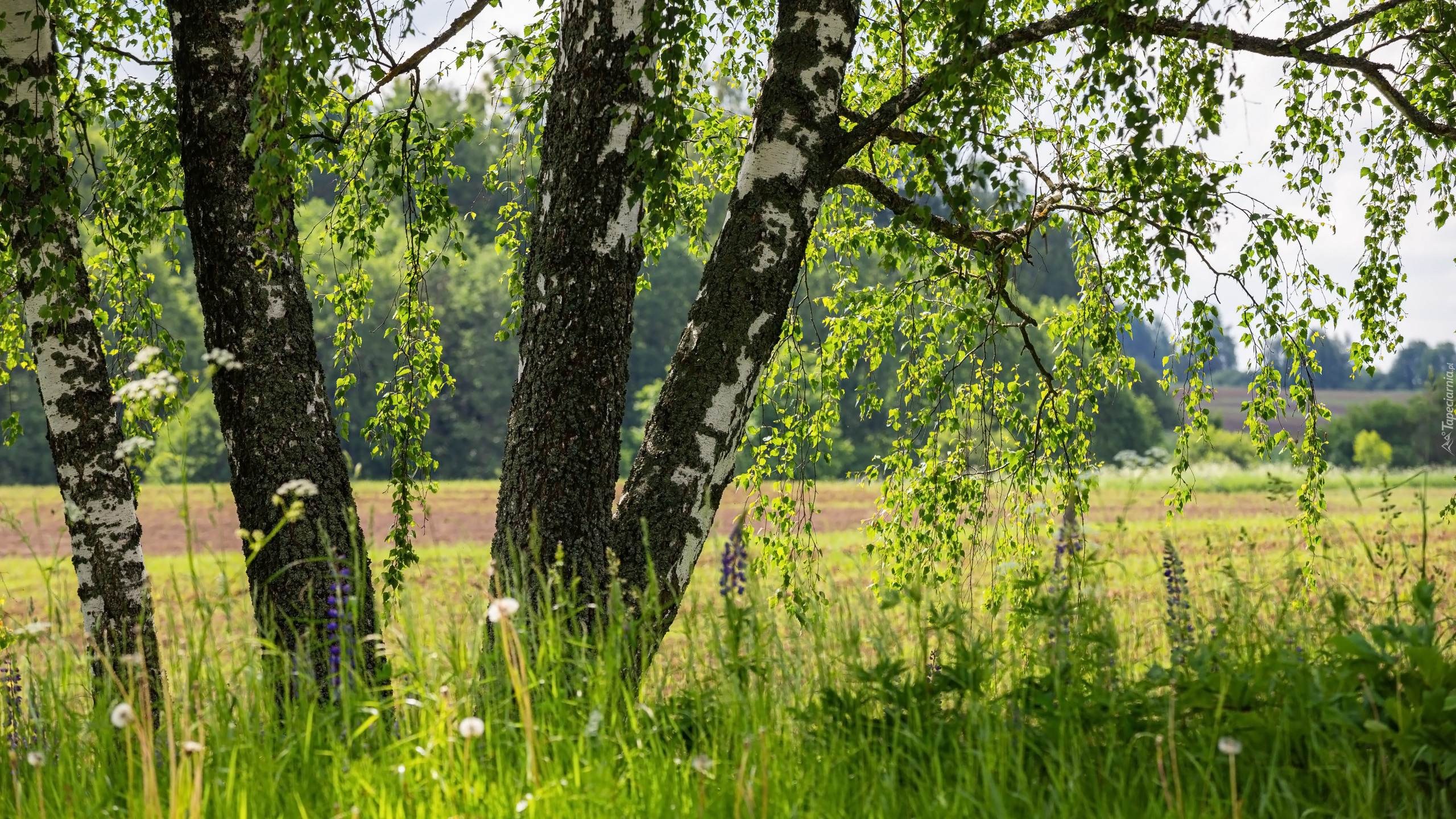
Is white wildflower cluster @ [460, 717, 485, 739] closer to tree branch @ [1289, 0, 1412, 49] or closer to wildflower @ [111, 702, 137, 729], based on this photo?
wildflower @ [111, 702, 137, 729]

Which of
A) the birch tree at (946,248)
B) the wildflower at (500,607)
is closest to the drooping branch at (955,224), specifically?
the birch tree at (946,248)

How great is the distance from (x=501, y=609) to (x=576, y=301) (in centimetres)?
177

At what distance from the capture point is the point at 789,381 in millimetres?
6711

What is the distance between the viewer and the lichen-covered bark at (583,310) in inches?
153

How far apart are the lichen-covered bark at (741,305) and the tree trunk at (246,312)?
1.13 metres

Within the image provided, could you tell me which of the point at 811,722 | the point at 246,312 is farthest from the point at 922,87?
the point at 246,312

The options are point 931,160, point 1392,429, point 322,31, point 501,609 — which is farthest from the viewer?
point 1392,429

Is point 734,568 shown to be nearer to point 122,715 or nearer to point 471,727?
point 471,727

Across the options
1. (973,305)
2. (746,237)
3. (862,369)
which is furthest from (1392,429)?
(746,237)

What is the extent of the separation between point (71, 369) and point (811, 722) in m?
3.68

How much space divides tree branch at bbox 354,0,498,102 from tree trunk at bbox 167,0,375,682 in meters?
0.94

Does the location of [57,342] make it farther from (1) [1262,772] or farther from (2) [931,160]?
(1) [1262,772]

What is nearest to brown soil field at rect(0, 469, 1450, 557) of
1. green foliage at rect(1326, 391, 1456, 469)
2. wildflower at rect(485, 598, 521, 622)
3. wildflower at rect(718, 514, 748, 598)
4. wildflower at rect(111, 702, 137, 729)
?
green foliage at rect(1326, 391, 1456, 469)

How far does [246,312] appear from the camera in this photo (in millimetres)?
4145
